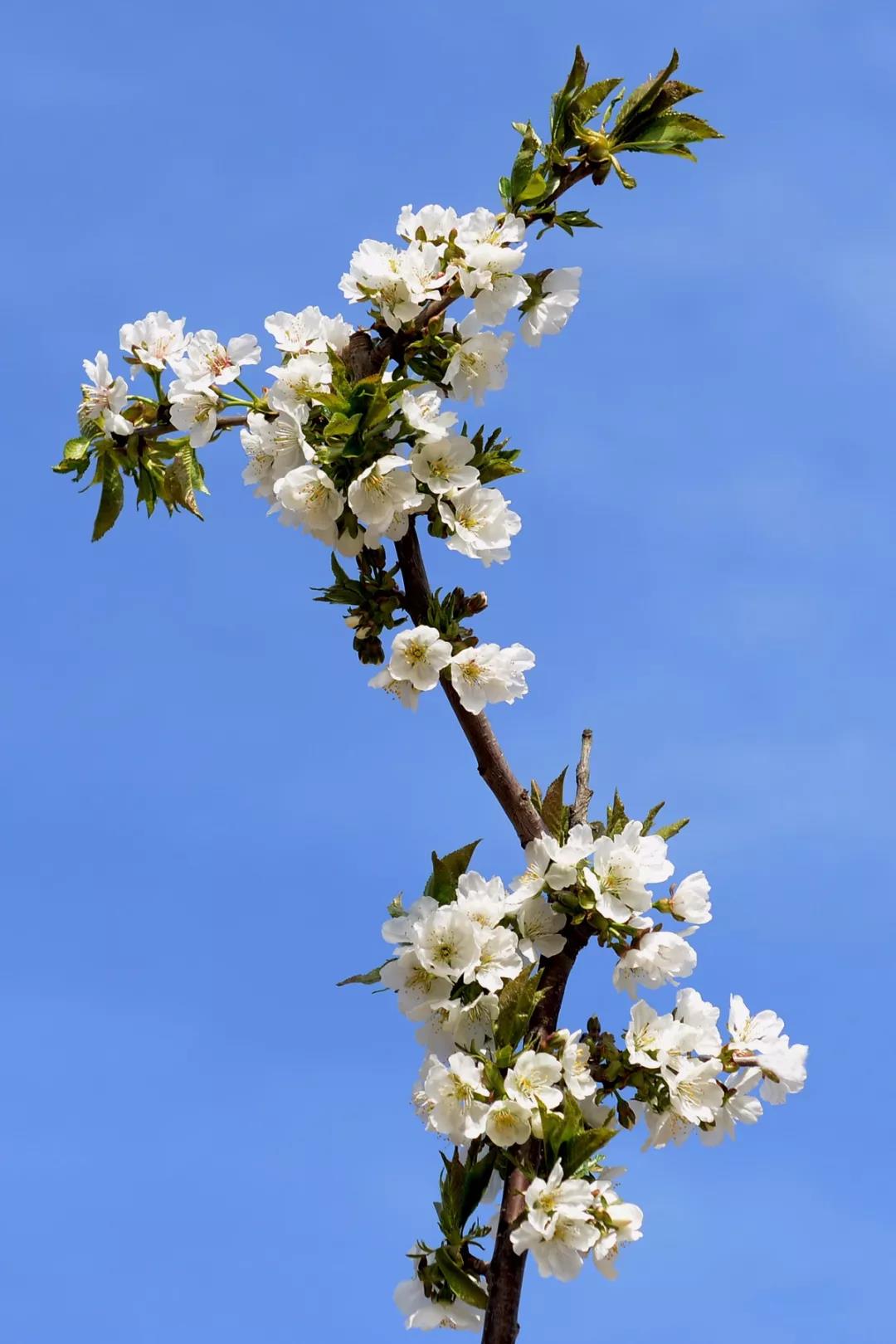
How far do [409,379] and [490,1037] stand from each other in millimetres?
1405

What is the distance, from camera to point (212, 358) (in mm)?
3320

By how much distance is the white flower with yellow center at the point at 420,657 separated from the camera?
3064 millimetres

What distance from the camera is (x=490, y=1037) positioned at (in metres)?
3.05

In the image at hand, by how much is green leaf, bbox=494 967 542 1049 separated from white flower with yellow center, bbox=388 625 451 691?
2.10 feet

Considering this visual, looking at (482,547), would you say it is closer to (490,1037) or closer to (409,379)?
(409,379)

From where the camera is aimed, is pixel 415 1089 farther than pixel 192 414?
No

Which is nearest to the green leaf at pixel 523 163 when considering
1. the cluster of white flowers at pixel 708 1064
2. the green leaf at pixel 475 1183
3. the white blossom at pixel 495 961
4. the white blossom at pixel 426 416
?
the white blossom at pixel 426 416

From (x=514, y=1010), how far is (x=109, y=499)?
150 centimetres

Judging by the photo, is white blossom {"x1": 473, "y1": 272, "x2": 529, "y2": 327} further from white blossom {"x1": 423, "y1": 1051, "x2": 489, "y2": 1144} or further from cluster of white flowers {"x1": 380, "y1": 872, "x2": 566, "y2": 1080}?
white blossom {"x1": 423, "y1": 1051, "x2": 489, "y2": 1144}

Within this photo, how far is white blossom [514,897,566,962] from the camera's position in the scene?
123 inches

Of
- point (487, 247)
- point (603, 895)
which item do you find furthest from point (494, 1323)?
point (487, 247)

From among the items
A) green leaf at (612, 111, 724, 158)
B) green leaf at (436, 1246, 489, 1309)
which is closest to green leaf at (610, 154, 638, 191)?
green leaf at (612, 111, 724, 158)

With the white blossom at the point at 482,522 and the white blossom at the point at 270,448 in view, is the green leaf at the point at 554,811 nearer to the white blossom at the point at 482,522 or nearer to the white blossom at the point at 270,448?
the white blossom at the point at 482,522

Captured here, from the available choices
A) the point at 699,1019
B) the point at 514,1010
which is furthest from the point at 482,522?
the point at 699,1019
